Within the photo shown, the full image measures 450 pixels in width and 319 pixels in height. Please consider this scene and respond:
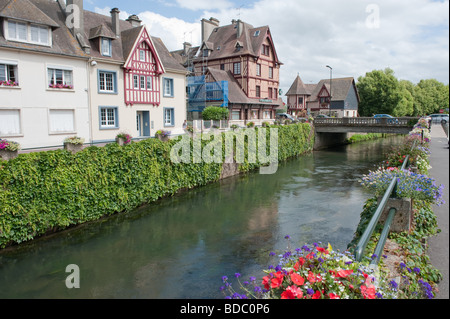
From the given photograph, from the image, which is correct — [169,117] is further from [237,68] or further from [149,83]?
[237,68]

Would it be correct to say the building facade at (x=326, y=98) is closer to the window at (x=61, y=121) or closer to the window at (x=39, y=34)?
the window at (x=61, y=121)

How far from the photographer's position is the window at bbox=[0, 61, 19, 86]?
20500mm

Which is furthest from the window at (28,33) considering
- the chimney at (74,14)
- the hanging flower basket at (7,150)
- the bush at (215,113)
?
the bush at (215,113)

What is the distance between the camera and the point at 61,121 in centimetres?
2361

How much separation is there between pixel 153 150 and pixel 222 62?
107 ft

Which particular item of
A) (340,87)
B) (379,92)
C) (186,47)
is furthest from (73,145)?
(379,92)

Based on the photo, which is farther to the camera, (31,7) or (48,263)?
(31,7)

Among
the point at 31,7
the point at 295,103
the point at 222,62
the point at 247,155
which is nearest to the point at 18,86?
the point at 31,7

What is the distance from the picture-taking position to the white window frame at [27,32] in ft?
67.0

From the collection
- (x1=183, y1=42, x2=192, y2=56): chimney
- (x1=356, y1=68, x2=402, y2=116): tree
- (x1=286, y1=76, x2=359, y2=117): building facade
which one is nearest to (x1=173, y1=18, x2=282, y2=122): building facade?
→ (x1=183, y1=42, x2=192, y2=56): chimney

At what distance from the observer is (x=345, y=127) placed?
41.9 metres

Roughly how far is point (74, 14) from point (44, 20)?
433 centimetres

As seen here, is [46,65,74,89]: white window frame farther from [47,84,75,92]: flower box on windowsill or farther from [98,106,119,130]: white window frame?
[98,106,119,130]: white window frame
